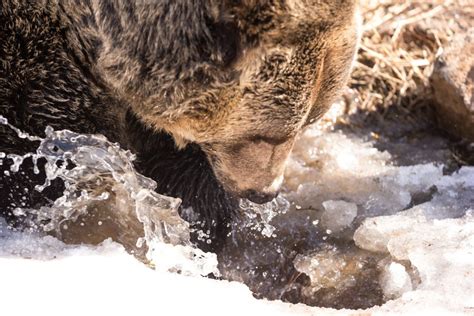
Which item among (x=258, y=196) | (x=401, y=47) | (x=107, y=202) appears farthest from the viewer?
(x=401, y=47)

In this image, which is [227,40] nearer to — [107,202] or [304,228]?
[107,202]

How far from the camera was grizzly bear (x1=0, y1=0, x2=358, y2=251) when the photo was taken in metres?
3.21

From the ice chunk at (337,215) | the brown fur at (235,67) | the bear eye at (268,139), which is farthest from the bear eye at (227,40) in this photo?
the ice chunk at (337,215)

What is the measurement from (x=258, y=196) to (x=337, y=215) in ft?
2.19

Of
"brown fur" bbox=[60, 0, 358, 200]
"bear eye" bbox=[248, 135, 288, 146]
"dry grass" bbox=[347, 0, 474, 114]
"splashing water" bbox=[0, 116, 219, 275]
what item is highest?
"brown fur" bbox=[60, 0, 358, 200]

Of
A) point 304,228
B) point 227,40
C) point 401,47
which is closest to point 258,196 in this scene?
point 304,228

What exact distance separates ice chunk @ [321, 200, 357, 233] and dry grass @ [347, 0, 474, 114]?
1119 millimetres

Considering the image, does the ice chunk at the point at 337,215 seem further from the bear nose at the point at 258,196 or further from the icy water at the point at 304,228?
the bear nose at the point at 258,196

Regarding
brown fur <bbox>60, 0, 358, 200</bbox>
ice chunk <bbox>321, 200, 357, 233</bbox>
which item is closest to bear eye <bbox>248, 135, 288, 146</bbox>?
brown fur <bbox>60, 0, 358, 200</bbox>

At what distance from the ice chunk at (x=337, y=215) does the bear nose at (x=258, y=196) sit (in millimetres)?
538

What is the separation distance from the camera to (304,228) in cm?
433

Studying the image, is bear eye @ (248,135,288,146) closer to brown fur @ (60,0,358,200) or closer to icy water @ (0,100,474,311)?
brown fur @ (60,0,358,200)

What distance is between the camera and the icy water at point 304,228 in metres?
3.66

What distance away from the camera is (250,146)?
11.9ft
